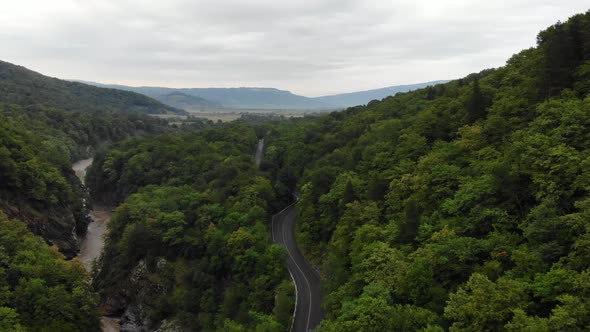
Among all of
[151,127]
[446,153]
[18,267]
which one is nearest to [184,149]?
[18,267]

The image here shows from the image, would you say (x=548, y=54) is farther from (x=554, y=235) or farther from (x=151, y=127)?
(x=151, y=127)

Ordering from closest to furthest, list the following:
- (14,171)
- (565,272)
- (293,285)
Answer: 1. (565,272)
2. (293,285)
3. (14,171)

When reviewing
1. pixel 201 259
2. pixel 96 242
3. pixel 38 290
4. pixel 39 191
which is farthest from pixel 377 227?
pixel 96 242

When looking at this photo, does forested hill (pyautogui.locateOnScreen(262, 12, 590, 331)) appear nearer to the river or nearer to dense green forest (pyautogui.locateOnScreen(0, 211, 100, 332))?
dense green forest (pyautogui.locateOnScreen(0, 211, 100, 332))

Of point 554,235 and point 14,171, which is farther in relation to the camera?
point 14,171

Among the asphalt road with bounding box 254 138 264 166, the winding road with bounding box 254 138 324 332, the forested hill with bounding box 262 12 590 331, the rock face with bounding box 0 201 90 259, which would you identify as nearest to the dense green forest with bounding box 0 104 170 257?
the rock face with bounding box 0 201 90 259

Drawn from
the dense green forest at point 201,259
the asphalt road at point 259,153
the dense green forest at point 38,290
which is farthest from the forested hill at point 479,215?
the asphalt road at point 259,153

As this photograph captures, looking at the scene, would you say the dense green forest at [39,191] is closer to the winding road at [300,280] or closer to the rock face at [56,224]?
the rock face at [56,224]
